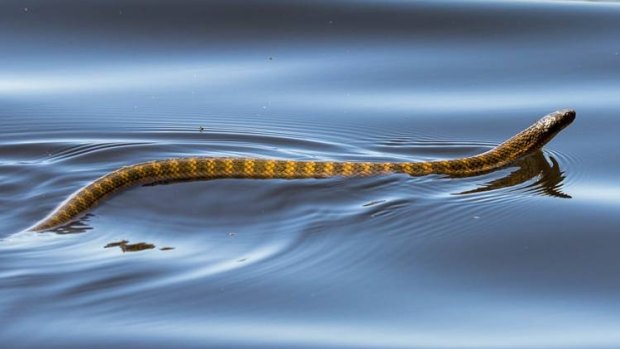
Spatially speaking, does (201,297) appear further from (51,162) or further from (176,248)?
(51,162)

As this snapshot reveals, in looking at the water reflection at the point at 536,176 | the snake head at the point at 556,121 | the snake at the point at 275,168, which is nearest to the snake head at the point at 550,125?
the snake head at the point at 556,121

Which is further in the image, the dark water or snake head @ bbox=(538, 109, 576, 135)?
snake head @ bbox=(538, 109, 576, 135)

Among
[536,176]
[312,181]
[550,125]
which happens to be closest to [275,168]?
[312,181]

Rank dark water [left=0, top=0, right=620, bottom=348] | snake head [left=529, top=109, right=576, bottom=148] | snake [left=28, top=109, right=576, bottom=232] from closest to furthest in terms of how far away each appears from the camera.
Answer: dark water [left=0, top=0, right=620, bottom=348], snake [left=28, top=109, right=576, bottom=232], snake head [left=529, top=109, right=576, bottom=148]

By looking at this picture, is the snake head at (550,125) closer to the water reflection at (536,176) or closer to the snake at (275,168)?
the water reflection at (536,176)

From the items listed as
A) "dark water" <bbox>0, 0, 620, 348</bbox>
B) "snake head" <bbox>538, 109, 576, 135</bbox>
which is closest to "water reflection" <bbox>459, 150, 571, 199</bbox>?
"dark water" <bbox>0, 0, 620, 348</bbox>

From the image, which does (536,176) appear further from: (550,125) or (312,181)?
(312,181)

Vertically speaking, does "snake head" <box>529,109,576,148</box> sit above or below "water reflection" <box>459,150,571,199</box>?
above

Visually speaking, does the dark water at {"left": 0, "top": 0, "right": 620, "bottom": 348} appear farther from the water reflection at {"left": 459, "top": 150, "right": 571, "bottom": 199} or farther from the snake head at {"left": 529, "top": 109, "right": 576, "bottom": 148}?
the snake head at {"left": 529, "top": 109, "right": 576, "bottom": 148}

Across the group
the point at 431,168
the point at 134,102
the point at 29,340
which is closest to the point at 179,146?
the point at 134,102
